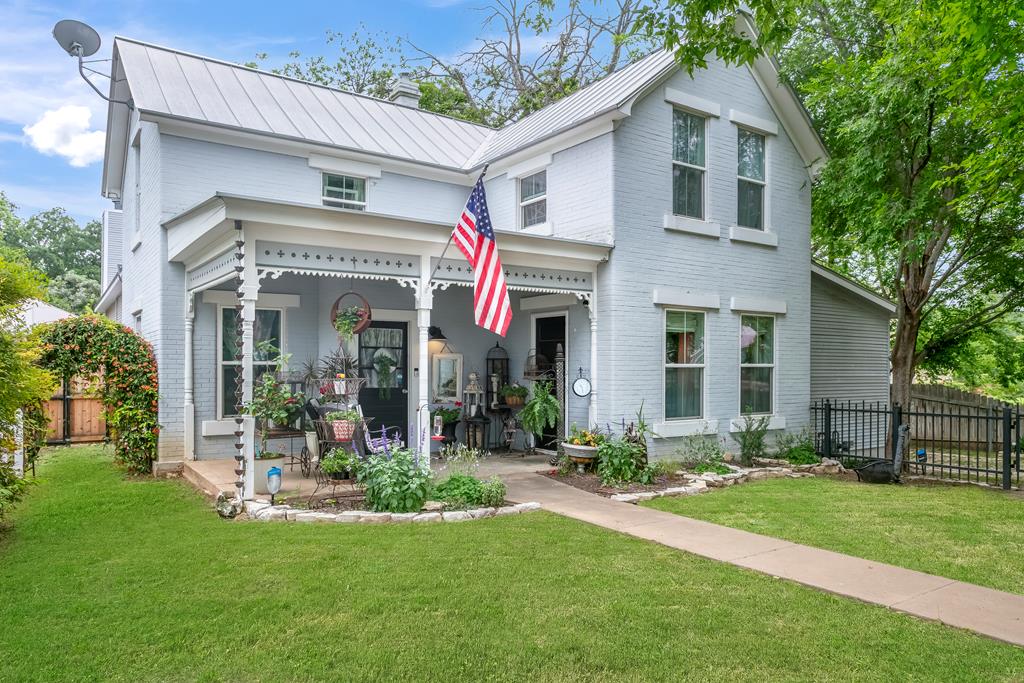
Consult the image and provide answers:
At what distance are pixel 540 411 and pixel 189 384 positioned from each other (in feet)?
16.8

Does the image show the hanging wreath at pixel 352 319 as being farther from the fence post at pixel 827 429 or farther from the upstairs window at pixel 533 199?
the fence post at pixel 827 429

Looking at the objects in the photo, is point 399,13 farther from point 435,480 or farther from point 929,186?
point 435,480

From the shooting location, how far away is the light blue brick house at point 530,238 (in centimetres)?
941

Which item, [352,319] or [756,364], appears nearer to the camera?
[352,319]

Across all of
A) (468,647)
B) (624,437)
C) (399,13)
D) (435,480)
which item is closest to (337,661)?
(468,647)

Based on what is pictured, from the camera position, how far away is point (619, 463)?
8711 millimetres

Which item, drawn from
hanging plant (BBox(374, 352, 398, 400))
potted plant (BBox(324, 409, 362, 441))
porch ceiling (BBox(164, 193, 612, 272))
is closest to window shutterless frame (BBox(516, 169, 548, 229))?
porch ceiling (BBox(164, 193, 612, 272))

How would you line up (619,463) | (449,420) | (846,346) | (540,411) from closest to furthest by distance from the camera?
(619,463) → (540,411) → (449,420) → (846,346)

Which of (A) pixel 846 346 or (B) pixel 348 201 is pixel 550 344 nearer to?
(B) pixel 348 201

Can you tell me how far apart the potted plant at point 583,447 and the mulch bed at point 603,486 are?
0.60 feet

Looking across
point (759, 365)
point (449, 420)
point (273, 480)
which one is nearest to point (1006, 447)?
point (759, 365)

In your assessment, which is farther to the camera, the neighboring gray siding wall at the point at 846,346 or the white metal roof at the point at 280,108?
the neighboring gray siding wall at the point at 846,346

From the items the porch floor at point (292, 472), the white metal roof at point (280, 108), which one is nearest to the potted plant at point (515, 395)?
the porch floor at point (292, 472)

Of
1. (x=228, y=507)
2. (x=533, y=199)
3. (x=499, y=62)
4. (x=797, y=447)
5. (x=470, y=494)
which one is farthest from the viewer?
(x=499, y=62)
